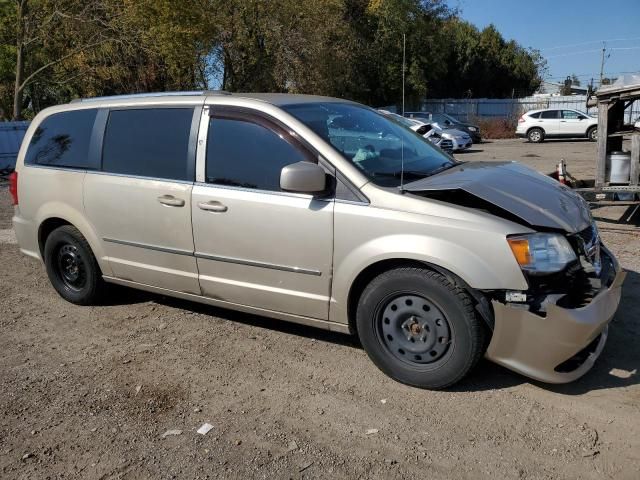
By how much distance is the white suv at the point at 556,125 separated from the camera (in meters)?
26.5

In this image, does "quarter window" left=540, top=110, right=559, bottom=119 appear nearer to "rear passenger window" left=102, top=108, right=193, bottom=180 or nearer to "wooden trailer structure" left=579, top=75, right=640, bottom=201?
"wooden trailer structure" left=579, top=75, right=640, bottom=201

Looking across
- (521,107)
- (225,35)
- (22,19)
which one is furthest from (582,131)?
(22,19)

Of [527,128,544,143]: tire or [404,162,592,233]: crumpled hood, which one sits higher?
[527,128,544,143]: tire

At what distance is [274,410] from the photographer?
336 centimetres

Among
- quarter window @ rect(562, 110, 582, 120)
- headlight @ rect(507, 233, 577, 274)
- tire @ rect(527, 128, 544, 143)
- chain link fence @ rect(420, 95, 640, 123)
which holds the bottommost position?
headlight @ rect(507, 233, 577, 274)

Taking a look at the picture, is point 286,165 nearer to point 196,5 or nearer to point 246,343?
point 246,343

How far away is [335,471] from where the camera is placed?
110 inches

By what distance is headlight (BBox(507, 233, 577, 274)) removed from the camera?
3.13m

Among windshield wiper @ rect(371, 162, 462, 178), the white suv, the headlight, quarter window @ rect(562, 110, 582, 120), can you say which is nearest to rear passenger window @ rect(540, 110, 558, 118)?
the white suv

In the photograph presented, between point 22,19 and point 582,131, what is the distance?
23.4 m

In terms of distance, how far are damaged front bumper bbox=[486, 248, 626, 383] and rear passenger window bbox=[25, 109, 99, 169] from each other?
346 cm

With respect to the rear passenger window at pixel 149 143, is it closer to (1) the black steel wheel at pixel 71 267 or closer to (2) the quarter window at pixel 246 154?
(2) the quarter window at pixel 246 154

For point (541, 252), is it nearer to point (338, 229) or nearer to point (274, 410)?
point (338, 229)

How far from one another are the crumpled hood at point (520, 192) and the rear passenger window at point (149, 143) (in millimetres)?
1756
